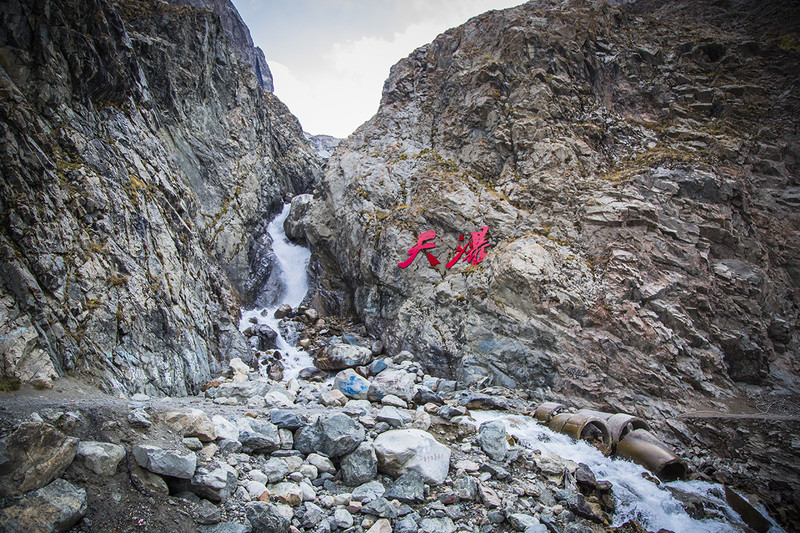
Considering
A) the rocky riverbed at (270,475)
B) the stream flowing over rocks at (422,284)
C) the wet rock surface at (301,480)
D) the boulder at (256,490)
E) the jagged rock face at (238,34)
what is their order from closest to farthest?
the rocky riverbed at (270,475) → the wet rock surface at (301,480) → the boulder at (256,490) → the stream flowing over rocks at (422,284) → the jagged rock face at (238,34)

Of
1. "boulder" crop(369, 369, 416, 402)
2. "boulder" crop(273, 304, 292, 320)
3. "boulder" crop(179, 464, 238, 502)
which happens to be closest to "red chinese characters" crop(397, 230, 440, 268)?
"boulder" crop(369, 369, 416, 402)

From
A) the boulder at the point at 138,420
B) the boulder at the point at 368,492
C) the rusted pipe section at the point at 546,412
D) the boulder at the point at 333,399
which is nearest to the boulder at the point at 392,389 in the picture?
the boulder at the point at 333,399

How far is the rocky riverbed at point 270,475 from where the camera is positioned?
3.87 m

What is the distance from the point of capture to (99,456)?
4258 millimetres

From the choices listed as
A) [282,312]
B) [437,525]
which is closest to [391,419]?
[437,525]

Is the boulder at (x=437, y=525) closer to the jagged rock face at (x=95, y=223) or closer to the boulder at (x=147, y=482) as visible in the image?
the boulder at (x=147, y=482)

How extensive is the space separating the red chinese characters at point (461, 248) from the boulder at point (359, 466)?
1381 centimetres

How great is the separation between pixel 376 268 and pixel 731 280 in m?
18.2

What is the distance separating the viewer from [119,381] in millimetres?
10203

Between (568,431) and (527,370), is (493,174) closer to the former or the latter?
(527,370)

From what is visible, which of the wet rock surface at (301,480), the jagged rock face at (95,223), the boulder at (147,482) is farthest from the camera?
the jagged rock face at (95,223)

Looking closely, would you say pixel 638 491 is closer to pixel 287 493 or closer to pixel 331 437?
pixel 331 437

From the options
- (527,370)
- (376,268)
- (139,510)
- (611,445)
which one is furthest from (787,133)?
(139,510)

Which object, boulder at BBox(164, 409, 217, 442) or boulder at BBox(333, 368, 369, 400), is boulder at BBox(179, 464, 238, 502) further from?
boulder at BBox(333, 368, 369, 400)
